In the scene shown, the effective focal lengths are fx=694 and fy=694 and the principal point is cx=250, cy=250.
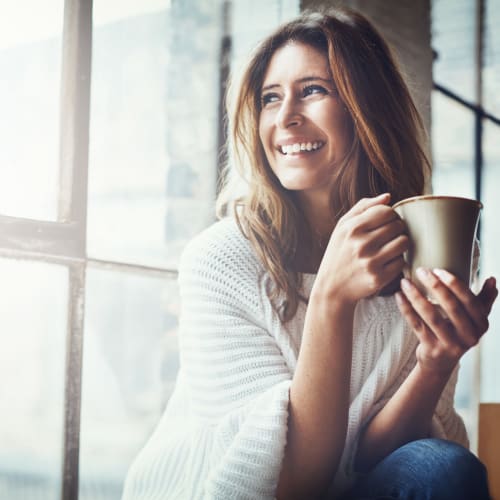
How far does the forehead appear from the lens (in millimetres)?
704

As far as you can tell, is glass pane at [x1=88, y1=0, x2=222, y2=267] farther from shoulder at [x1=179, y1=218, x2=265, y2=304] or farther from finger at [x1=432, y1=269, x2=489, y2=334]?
finger at [x1=432, y1=269, x2=489, y2=334]

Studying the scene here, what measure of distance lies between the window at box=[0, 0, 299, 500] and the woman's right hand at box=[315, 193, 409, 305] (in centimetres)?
25

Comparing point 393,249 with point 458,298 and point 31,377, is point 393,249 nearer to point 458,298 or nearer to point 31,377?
point 458,298

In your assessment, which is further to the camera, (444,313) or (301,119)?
(301,119)

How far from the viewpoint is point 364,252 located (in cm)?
56

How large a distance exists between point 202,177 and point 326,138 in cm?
21

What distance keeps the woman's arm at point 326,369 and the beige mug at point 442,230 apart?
0.15 ft

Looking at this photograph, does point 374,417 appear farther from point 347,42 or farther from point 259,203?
point 347,42

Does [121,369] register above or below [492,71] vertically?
below

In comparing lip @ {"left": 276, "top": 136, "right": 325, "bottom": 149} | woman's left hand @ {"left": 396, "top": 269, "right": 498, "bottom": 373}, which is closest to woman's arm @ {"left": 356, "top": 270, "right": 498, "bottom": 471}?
woman's left hand @ {"left": 396, "top": 269, "right": 498, "bottom": 373}

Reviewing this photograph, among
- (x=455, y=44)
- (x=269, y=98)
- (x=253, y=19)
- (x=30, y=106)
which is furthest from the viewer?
(x=455, y=44)

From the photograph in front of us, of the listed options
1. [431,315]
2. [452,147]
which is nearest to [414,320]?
[431,315]

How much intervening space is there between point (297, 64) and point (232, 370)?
12.4 inches

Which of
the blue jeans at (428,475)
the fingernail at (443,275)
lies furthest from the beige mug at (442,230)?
the blue jeans at (428,475)
